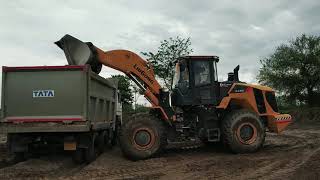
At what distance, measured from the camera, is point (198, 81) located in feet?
47.4

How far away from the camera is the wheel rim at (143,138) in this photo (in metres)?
13.4

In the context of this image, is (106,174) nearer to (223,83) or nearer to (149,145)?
Answer: (149,145)

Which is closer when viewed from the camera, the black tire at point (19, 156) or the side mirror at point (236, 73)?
the black tire at point (19, 156)

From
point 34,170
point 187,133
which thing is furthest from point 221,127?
point 34,170

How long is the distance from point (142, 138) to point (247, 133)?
3.20 meters

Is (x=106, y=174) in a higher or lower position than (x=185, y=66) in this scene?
lower

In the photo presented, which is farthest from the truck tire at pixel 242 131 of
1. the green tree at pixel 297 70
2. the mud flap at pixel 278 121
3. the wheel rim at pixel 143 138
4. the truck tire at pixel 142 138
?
the green tree at pixel 297 70

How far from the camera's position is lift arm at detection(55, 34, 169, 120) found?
13.4 meters

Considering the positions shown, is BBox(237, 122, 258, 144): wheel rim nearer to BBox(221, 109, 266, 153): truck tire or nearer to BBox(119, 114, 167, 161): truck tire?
BBox(221, 109, 266, 153): truck tire

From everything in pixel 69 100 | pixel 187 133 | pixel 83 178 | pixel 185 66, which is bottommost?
pixel 83 178

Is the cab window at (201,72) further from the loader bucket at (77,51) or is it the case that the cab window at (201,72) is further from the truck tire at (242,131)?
the loader bucket at (77,51)

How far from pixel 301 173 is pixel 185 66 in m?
5.56

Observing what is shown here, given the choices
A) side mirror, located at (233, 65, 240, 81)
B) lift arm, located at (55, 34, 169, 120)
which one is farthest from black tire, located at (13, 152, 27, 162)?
side mirror, located at (233, 65, 240, 81)

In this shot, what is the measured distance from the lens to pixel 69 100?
39.7 ft
